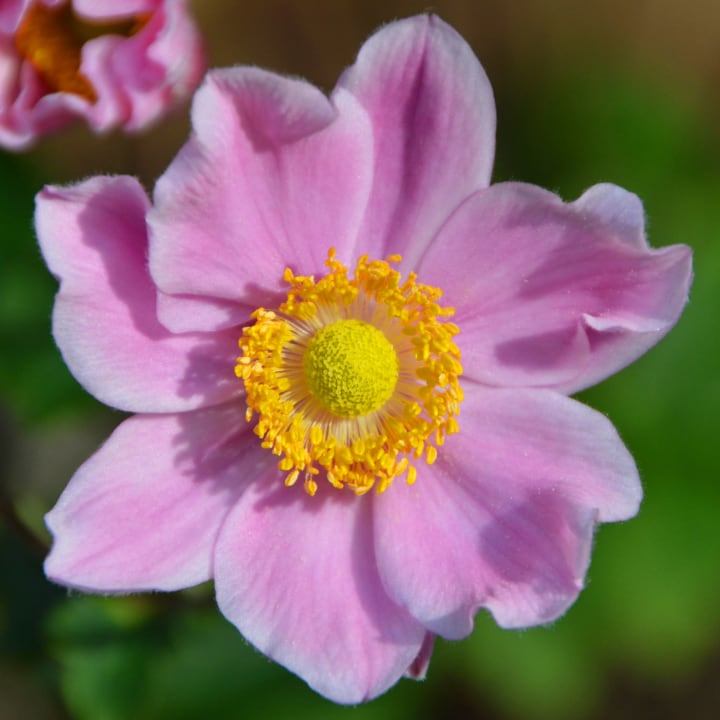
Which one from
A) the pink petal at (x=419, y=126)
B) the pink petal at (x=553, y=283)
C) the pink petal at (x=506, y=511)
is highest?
the pink petal at (x=419, y=126)

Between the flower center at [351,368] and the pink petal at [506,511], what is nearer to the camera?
the pink petal at [506,511]

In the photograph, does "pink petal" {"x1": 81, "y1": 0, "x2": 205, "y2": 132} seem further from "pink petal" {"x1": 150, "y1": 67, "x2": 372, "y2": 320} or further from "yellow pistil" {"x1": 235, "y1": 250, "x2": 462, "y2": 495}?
"yellow pistil" {"x1": 235, "y1": 250, "x2": 462, "y2": 495}

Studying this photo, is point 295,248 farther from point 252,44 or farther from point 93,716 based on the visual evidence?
point 252,44

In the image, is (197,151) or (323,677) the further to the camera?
(323,677)

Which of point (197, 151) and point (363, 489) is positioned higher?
point (197, 151)

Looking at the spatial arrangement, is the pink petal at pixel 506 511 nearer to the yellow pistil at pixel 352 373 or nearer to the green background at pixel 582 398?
the yellow pistil at pixel 352 373

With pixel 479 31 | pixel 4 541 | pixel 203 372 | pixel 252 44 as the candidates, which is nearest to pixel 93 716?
pixel 4 541

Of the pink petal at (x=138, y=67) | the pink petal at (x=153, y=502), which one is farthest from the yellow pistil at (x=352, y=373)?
the pink petal at (x=138, y=67)

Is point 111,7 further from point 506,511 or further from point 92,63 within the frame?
point 506,511

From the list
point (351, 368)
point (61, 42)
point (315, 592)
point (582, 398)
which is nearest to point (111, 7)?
point (61, 42)
